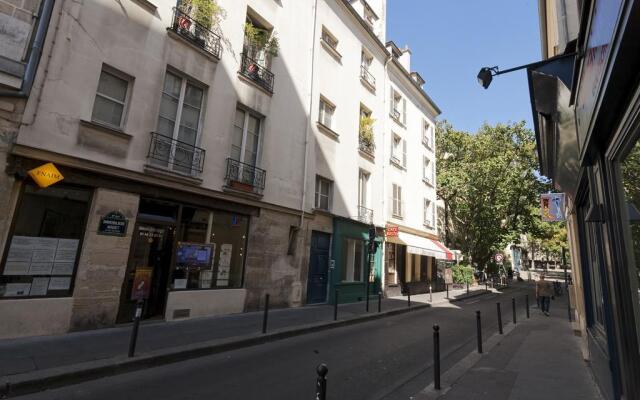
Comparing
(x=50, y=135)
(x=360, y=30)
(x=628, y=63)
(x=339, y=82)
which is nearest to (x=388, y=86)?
(x=360, y=30)

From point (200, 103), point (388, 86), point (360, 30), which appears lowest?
point (200, 103)

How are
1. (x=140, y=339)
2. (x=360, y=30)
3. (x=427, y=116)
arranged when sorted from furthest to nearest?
1. (x=427, y=116)
2. (x=360, y=30)
3. (x=140, y=339)

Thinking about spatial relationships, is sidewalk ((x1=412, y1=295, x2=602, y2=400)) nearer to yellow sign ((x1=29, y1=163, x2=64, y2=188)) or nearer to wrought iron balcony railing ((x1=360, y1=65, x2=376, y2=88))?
yellow sign ((x1=29, y1=163, x2=64, y2=188))

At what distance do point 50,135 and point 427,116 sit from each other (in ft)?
74.3

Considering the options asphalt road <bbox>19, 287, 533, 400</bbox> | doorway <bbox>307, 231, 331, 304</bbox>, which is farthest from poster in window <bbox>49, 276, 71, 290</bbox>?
doorway <bbox>307, 231, 331, 304</bbox>

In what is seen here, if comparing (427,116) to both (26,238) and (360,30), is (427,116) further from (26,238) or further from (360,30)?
(26,238)

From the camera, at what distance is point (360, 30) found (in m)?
17.8

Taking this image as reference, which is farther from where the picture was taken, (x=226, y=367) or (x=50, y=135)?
(x=50, y=135)

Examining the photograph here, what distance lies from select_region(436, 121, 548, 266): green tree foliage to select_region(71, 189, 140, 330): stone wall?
25345 millimetres

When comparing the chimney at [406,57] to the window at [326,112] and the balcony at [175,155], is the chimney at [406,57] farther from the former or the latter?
the balcony at [175,155]

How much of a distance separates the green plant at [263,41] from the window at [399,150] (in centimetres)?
979

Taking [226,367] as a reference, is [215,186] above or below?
above

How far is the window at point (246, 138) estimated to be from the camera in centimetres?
1112

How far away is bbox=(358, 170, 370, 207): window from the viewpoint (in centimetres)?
1697
